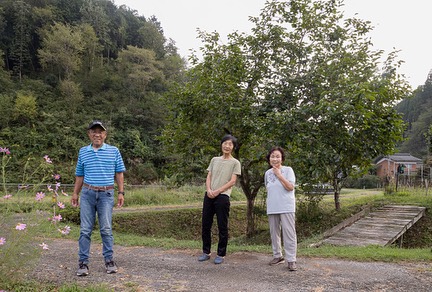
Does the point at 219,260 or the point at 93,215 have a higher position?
the point at 93,215

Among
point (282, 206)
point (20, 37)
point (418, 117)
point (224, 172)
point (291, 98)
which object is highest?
point (20, 37)

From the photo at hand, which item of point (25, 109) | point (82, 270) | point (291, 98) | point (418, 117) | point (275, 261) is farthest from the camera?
point (418, 117)

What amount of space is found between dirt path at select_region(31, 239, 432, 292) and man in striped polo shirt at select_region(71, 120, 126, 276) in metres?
0.32

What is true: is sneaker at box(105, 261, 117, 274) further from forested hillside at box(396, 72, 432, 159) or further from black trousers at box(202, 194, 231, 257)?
forested hillside at box(396, 72, 432, 159)

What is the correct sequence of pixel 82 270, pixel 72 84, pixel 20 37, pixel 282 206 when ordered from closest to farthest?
1. pixel 82 270
2. pixel 282 206
3. pixel 72 84
4. pixel 20 37

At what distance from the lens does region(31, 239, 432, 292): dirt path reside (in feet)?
12.1

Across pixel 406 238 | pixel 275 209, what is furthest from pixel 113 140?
pixel 275 209

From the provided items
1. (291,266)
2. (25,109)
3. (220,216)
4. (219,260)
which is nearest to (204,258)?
(219,260)

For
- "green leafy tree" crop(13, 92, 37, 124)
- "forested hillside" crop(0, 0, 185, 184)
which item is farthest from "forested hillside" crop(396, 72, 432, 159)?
"green leafy tree" crop(13, 92, 37, 124)

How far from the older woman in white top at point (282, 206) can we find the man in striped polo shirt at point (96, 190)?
2048mm

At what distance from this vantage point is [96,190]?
4125 mm

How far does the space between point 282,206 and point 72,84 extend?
32.5 meters

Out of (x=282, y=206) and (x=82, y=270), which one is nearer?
(x=82, y=270)

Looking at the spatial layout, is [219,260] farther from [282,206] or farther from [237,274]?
[282,206]
